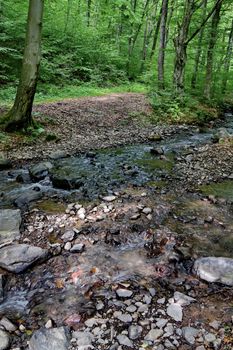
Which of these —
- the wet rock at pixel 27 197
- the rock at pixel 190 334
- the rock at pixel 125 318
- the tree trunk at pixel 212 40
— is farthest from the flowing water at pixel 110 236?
the tree trunk at pixel 212 40

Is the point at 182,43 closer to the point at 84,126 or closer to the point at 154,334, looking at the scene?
the point at 84,126

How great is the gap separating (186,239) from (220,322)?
1.67 m

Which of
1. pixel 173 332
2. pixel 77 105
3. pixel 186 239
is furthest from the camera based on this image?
pixel 77 105

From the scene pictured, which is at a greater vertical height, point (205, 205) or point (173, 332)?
point (205, 205)

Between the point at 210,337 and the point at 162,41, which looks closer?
the point at 210,337

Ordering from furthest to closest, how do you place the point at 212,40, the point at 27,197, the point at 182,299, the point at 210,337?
1. the point at 212,40
2. the point at 27,197
3. the point at 182,299
4. the point at 210,337

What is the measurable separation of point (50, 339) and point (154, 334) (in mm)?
989

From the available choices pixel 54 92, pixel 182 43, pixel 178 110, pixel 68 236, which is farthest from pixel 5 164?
pixel 182 43

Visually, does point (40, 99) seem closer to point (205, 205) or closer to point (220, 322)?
point (205, 205)

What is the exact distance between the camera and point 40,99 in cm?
1391

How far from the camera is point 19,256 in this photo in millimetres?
4156

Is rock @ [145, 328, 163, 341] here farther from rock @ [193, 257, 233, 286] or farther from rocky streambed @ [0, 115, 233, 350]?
rock @ [193, 257, 233, 286]

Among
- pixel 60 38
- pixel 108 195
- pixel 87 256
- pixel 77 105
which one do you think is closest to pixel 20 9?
pixel 60 38

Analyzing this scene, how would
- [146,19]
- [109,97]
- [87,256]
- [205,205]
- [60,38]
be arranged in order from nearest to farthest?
[87,256]
[205,205]
[109,97]
[60,38]
[146,19]
